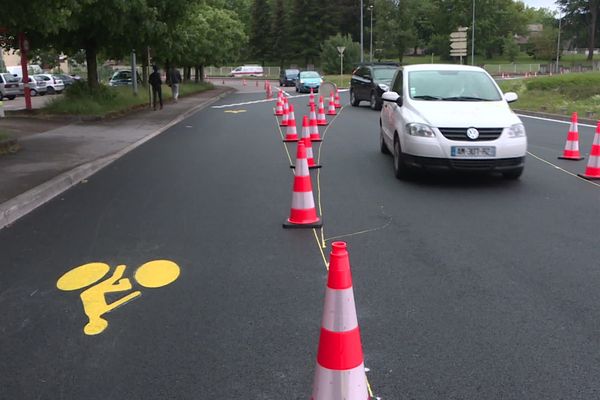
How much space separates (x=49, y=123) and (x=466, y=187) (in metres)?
13.9

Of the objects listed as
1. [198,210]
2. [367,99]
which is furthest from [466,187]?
[367,99]

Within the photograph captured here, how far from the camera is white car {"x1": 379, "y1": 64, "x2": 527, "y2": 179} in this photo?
8.38 meters

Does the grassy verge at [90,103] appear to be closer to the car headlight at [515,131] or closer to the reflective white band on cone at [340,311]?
the car headlight at [515,131]

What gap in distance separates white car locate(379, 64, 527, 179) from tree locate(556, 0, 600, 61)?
333 feet

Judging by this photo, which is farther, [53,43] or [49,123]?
[53,43]

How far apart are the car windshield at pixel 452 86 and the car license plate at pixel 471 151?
1362 mm

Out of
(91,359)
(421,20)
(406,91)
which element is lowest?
(91,359)

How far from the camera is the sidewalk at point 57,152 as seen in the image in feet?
27.3

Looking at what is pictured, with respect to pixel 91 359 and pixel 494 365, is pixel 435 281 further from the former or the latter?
pixel 91 359

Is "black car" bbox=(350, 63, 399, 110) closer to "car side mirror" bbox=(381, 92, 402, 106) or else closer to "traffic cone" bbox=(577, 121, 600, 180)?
"car side mirror" bbox=(381, 92, 402, 106)

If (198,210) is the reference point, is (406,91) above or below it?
above

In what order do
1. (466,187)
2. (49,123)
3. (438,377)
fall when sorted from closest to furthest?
(438,377)
(466,187)
(49,123)

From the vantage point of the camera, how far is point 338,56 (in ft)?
253

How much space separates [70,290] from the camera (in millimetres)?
5020
